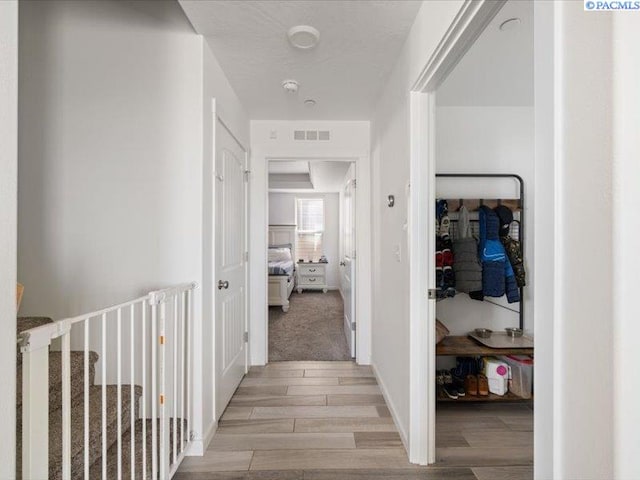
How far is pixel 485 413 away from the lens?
7.62 feet

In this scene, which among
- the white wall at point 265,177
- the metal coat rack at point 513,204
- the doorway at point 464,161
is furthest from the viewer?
the white wall at point 265,177

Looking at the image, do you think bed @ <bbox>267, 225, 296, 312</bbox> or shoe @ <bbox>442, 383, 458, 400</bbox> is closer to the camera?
shoe @ <bbox>442, 383, 458, 400</bbox>

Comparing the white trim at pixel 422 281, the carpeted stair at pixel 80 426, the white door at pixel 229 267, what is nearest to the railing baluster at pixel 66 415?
the carpeted stair at pixel 80 426

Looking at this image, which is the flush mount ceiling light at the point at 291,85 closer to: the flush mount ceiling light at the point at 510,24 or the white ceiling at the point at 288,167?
the flush mount ceiling light at the point at 510,24

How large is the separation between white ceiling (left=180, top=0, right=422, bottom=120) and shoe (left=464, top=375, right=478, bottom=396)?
2.29 m

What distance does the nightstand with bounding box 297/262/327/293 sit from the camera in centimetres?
730

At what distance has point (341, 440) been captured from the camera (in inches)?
78.3

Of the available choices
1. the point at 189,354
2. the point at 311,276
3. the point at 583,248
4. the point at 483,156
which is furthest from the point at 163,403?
the point at 311,276

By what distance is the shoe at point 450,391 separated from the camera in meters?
2.29

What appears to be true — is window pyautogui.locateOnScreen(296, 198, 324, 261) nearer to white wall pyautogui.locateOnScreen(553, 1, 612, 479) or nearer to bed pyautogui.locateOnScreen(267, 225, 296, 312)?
bed pyautogui.locateOnScreen(267, 225, 296, 312)

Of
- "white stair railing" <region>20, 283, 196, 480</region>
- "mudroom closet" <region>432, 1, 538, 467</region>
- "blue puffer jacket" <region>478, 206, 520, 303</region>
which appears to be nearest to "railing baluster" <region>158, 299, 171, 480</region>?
"white stair railing" <region>20, 283, 196, 480</region>

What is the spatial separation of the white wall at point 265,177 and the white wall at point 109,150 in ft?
4.18

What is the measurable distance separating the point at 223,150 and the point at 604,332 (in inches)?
87.6

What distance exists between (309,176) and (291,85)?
3707 millimetres
